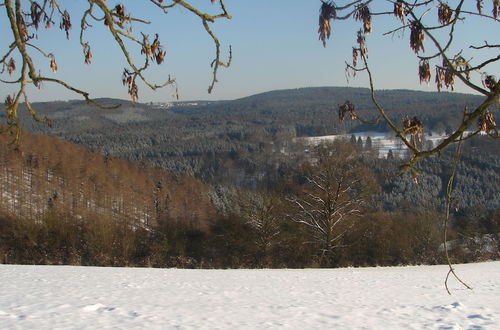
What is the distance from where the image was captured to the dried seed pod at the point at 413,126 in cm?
188

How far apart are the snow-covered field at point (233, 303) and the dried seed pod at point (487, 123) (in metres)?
5.35

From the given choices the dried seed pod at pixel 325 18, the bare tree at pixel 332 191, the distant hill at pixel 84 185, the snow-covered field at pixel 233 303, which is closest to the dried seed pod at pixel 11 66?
the dried seed pod at pixel 325 18

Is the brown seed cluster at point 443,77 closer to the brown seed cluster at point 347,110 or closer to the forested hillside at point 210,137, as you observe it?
the brown seed cluster at point 347,110

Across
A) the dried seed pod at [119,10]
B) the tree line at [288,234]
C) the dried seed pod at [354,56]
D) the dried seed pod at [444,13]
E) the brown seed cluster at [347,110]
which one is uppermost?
the dried seed pod at [119,10]

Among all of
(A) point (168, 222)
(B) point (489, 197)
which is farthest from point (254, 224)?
(B) point (489, 197)

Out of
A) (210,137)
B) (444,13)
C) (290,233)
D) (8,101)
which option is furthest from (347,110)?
(210,137)

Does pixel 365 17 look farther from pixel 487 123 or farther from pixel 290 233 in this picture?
pixel 290 233

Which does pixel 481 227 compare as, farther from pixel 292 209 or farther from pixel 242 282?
pixel 242 282

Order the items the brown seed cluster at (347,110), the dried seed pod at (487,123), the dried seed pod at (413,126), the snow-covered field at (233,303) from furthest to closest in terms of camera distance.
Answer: the snow-covered field at (233,303) → the brown seed cluster at (347,110) → the dried seed pod at (413,126) → the dried seed pod at (487,123)

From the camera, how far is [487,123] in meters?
1.68

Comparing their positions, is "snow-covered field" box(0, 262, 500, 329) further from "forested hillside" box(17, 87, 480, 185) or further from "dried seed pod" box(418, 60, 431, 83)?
"forested hillside" box(17, 87, 480, 185)

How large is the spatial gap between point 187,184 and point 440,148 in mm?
74948

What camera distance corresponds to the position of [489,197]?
84250 millimetres

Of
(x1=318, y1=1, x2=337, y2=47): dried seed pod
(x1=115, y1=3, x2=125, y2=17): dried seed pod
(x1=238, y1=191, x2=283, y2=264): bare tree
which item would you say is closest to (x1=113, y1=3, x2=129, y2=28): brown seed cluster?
(x1=115, y1=3, x2=125, y2=17): dried seed pod
